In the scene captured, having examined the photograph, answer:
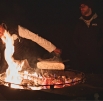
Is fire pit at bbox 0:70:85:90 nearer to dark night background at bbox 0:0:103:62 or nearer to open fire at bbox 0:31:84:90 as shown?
open fire at bbox 0:31:84:90

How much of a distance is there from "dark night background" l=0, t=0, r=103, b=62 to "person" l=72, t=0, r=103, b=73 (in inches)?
38.8

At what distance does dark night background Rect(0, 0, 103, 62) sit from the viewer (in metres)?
6.91

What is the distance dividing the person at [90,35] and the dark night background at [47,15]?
0.99m

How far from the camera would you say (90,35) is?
598cm

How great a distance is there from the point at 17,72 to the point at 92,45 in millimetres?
2071

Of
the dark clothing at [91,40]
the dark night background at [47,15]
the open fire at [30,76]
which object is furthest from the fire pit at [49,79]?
the dark night background at [47,15]

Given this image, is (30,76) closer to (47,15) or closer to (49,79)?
(49,79)

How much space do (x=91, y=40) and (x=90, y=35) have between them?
124 mm

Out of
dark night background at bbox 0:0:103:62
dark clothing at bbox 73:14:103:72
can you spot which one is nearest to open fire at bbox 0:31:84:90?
dark clothing at bbox 73:14:103:72

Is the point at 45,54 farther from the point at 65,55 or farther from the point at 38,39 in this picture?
the point at 38,39

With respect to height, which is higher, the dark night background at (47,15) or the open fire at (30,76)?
the dark night background at (47,15)

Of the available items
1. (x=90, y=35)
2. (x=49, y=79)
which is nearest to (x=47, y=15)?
(x=90, y=35)

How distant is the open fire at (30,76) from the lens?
4602 millimetres

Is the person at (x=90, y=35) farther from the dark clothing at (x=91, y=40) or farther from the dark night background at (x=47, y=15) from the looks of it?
the dark night background at (x=47, y=15)
